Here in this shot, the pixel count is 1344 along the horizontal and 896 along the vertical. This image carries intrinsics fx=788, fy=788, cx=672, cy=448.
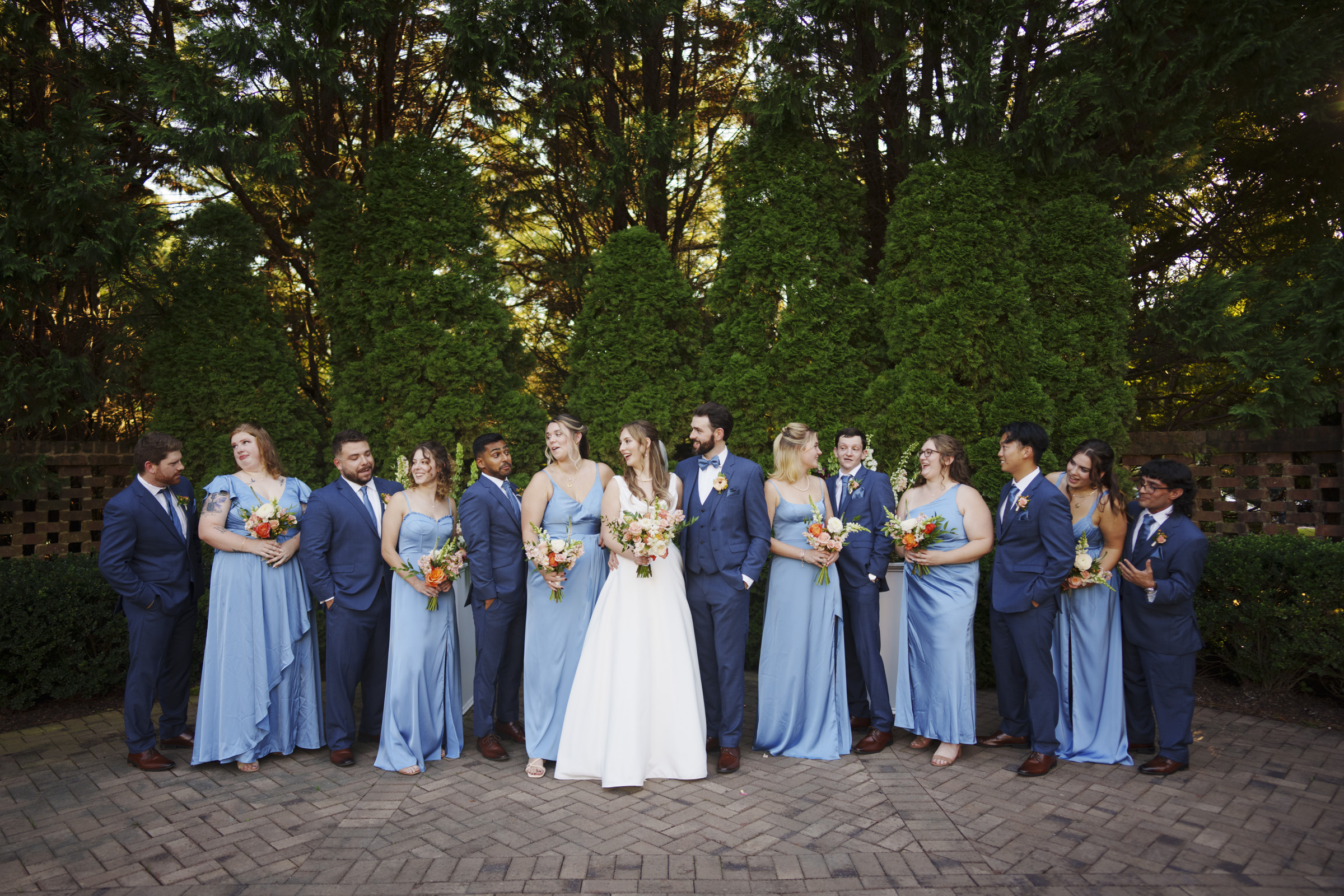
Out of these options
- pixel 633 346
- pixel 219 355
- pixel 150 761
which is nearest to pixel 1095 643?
pixel 633 346

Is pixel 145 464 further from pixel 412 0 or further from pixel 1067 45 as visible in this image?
pixel 1067 45

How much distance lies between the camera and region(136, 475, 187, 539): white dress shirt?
5500 millimetres

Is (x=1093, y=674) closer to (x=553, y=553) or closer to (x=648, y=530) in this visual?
(x=648, y=530)

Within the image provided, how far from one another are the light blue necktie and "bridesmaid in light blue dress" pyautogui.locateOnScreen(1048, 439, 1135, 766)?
488 centimetres

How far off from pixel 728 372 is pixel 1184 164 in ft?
15.9

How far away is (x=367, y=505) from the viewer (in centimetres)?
563

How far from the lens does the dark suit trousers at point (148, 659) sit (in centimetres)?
535

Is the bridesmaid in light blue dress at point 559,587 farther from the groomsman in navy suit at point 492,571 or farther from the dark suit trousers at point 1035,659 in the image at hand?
the dark suit trousers at point 1035,659

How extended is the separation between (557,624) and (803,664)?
5.80 feet

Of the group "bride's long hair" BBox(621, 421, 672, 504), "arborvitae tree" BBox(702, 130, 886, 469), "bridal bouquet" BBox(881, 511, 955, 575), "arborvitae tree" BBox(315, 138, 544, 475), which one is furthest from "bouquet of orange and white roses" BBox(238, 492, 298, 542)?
"arborvitae tree" BBox(702, 130, 886, 469)

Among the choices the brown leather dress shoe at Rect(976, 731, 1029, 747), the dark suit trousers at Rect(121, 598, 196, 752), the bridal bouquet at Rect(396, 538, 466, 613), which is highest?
the bridal bouquet at Rect(396, 538, 466, 613)

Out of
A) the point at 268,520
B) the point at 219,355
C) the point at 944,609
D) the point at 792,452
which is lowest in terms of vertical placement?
the point at 944,609

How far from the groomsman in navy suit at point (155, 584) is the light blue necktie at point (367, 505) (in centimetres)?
126

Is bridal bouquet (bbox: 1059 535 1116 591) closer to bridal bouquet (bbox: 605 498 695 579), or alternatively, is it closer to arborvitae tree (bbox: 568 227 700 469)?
bridal bouquet (bbox: 605 498 695 579)
